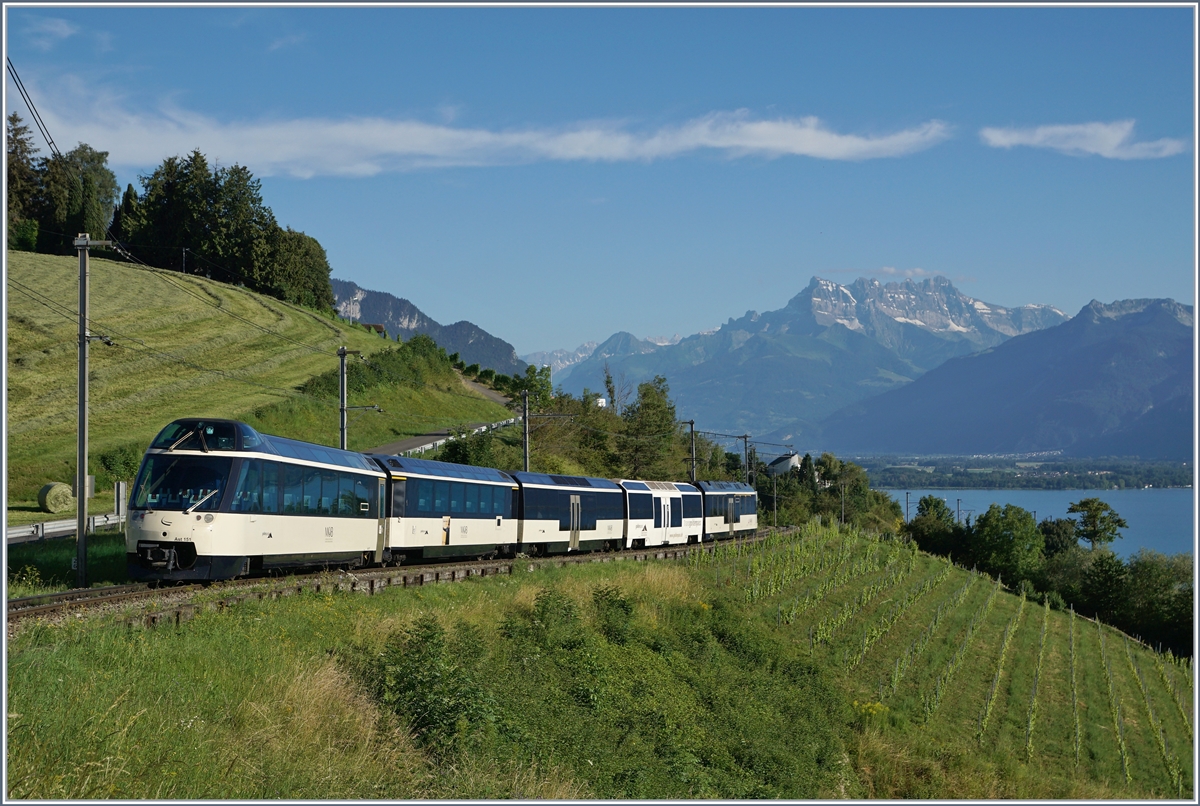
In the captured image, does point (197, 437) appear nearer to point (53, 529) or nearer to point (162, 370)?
point (53, 529)

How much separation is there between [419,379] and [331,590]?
73.7 m

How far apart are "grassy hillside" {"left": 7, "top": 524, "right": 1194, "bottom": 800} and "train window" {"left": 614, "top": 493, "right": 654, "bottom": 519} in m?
4.17

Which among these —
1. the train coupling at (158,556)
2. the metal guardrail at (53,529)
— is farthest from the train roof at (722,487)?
the train coupling at (158,556)

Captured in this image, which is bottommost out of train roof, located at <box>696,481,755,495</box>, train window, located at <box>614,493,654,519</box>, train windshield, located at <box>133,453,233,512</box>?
train window, located at <box>614,493,654,519</box>

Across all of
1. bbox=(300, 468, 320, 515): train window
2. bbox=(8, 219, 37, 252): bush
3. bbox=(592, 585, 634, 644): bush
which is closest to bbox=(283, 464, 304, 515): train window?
bbox=(300, 468, 320, 515): train window

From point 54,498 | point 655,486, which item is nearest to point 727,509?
point 655,486

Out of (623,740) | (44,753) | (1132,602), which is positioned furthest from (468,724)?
(1132,602)

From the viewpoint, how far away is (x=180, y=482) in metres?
21.8

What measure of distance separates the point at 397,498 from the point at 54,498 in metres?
24.1

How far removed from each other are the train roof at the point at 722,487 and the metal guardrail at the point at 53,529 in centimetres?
2946

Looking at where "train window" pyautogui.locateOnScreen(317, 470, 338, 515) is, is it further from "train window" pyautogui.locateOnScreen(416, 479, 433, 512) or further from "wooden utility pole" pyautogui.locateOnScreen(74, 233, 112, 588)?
"wooden utility pole" pyautogui.locateOnScreen(74, 233, 112, 588)

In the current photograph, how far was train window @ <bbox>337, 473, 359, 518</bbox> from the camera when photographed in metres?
26.8

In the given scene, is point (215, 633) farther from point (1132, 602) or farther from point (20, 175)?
point (20, 175)

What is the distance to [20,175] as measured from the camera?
4299 inches
